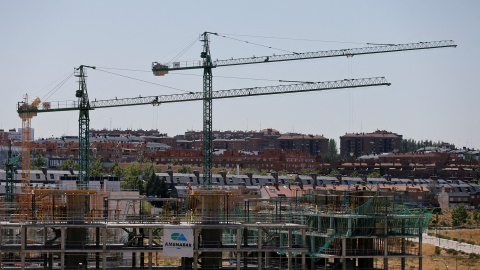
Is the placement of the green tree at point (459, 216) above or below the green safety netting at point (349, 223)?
below

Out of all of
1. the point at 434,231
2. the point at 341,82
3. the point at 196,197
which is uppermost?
the point at 341,82

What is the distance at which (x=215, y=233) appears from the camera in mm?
44906

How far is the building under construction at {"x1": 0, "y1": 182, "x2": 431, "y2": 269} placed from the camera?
43656 millimetres

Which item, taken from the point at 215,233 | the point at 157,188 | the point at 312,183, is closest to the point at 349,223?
the point at 215,233

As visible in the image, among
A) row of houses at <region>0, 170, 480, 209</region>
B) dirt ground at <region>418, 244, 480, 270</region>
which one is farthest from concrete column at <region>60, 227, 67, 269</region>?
row of houses at <region>0, 170, 480, 209</region>

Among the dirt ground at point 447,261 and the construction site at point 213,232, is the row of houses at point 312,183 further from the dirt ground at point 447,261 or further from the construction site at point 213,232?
the construction site at point 213,232

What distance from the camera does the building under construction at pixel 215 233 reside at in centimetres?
4366

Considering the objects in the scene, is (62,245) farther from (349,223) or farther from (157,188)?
(157,188)

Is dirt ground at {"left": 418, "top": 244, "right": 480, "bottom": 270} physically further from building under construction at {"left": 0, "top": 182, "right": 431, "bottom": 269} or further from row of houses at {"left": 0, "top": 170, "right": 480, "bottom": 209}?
row of houses at {"left": 0, "top": 170, "right": 480, "bottom": 209}

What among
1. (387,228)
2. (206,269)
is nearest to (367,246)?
(387,228)

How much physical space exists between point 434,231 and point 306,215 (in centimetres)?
4675

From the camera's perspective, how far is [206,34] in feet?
312

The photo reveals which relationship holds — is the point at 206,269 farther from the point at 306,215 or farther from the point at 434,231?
the point at 434,231

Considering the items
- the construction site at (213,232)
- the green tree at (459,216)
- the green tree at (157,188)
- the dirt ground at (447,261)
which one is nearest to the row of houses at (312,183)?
the green tree at (157,188)
